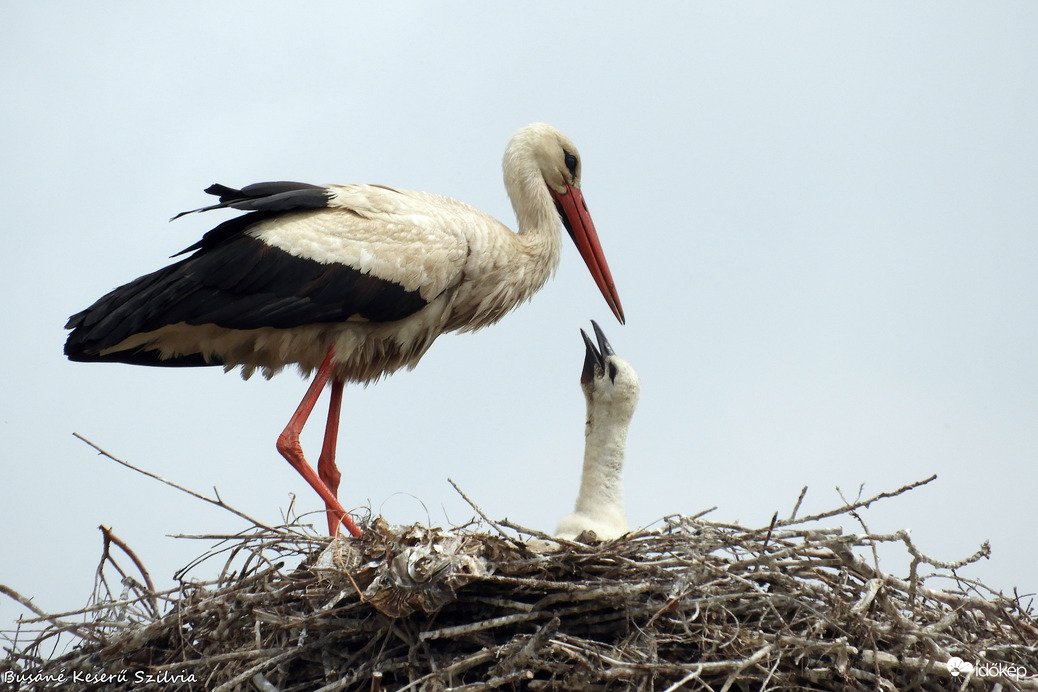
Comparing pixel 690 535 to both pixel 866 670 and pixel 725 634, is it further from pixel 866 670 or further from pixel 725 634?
pixel 866 670

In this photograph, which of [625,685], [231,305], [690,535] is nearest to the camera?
[625,685]

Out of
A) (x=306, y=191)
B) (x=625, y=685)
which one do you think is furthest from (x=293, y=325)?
(x=625, y=685)

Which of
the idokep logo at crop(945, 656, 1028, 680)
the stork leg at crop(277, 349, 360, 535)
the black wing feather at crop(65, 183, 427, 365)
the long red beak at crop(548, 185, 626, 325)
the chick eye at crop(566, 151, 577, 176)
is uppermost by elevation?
the chick eye at crop(566, 151, 577, 176)

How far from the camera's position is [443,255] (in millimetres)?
4832

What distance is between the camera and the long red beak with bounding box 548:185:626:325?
574 centimetres

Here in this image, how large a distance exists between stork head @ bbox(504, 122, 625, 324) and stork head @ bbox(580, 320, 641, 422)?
1.61 ft

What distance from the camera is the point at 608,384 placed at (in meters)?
5.18

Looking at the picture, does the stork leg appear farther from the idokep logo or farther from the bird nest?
the idokep logo

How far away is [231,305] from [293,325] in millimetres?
257

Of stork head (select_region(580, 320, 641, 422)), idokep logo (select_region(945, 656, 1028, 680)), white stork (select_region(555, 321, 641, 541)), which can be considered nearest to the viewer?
idokep logo (select_region(945, 656, 1028, 680))

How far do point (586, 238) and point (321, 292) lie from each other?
155 centimetres

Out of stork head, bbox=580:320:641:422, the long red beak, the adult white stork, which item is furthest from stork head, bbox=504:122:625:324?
stork head, bbox=580:320:641:422

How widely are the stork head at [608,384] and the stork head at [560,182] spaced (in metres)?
0.49

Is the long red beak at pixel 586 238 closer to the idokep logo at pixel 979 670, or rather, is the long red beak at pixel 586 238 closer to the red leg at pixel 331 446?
the red leg at pixel 331 446
